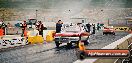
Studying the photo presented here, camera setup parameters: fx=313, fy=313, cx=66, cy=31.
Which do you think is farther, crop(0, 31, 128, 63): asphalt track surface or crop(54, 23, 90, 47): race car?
crop(54, 23, 90, 47): race car

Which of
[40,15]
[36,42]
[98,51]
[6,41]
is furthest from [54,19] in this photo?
[98,51]

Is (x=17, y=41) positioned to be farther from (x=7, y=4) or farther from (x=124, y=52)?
(x=7, y=4)

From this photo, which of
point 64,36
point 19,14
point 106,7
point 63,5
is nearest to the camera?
point 64,36

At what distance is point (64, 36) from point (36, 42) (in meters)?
6.70

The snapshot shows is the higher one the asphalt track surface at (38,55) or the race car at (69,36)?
the race car at (69,36)

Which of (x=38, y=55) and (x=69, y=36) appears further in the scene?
(x=69, y=36)

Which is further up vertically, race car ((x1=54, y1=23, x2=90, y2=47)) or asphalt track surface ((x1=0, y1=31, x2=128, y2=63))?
race car ((x1=54, y1=23, x2=90, y2=47))

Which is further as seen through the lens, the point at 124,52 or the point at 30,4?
the point at 30,4

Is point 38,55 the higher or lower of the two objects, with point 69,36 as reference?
lower

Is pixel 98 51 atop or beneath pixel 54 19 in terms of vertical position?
atop

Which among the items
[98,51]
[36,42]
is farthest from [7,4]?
[98,51]

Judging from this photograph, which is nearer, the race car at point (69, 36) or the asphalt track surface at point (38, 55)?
the asphalt track surface at point (38, 55)

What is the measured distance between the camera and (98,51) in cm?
835

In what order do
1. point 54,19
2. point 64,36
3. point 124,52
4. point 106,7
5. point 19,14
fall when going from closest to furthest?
1. point 124,52
2. point 64,36
3. point 54,19
4. point 19,14
5. point 106,7
